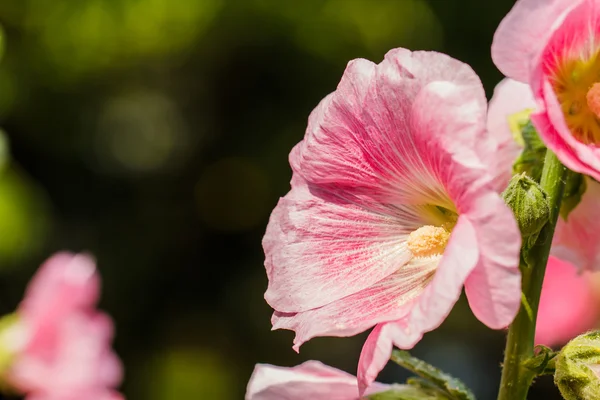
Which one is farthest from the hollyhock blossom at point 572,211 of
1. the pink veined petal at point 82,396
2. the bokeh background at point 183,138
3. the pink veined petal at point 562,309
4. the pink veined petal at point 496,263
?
the bokeh background at point 183,138

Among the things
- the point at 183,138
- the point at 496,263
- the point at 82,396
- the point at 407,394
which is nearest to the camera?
the point at 496,263

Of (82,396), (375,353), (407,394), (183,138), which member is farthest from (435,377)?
(183,138)

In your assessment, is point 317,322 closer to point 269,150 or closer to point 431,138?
point 431,138

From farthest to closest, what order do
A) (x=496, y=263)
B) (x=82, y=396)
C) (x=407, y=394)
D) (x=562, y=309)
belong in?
(x=562, y=309) → (x=82, y=396) → (x=407, y=394) → (x=496, y=263)

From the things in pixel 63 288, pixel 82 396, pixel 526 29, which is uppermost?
pixel 526 29

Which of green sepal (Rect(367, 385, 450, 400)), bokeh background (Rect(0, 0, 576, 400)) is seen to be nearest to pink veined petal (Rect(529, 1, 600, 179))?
green sepal (Rect(367, 385, 450, 400))

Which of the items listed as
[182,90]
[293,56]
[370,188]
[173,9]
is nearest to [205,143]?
[182,90]

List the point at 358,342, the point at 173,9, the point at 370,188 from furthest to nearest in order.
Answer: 1. the point at 358,342
2. the point at 173,9
3. the point at 370,188

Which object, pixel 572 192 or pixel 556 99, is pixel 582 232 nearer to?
pixel 572 192
